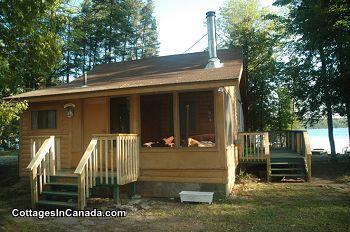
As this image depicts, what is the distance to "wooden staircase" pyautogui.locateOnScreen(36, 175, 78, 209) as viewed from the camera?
282 inches

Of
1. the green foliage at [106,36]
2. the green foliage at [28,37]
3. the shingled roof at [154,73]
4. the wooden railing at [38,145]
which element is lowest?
the wooden railing at [38,145]

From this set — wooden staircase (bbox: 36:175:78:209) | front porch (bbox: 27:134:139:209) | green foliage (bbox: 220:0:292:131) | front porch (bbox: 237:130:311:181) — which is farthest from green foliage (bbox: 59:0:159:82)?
wooden staircase (bbox: 36:175:78:209)

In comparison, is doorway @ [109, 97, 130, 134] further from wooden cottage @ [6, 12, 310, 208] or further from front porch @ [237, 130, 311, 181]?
front porch @ [237, 130, 311, 181]

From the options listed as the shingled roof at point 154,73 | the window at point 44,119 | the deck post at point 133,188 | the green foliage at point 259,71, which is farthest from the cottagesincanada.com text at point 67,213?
the green foliage at point 259,71

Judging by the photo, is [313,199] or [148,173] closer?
[313,199]

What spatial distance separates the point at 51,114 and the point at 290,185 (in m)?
7.42

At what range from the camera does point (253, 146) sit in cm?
1138

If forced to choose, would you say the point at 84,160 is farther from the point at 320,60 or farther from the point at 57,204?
the point at 320,60

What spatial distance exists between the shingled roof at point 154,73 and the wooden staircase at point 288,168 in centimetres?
353

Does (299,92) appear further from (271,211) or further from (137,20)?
(137,20)

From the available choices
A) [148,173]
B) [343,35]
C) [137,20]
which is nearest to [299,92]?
[343,35]

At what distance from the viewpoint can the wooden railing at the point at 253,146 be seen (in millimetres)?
10906

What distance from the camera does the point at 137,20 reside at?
32562 mm

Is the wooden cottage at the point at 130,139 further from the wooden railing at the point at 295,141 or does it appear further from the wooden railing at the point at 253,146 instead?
the wooden railing at the point at 295,141
